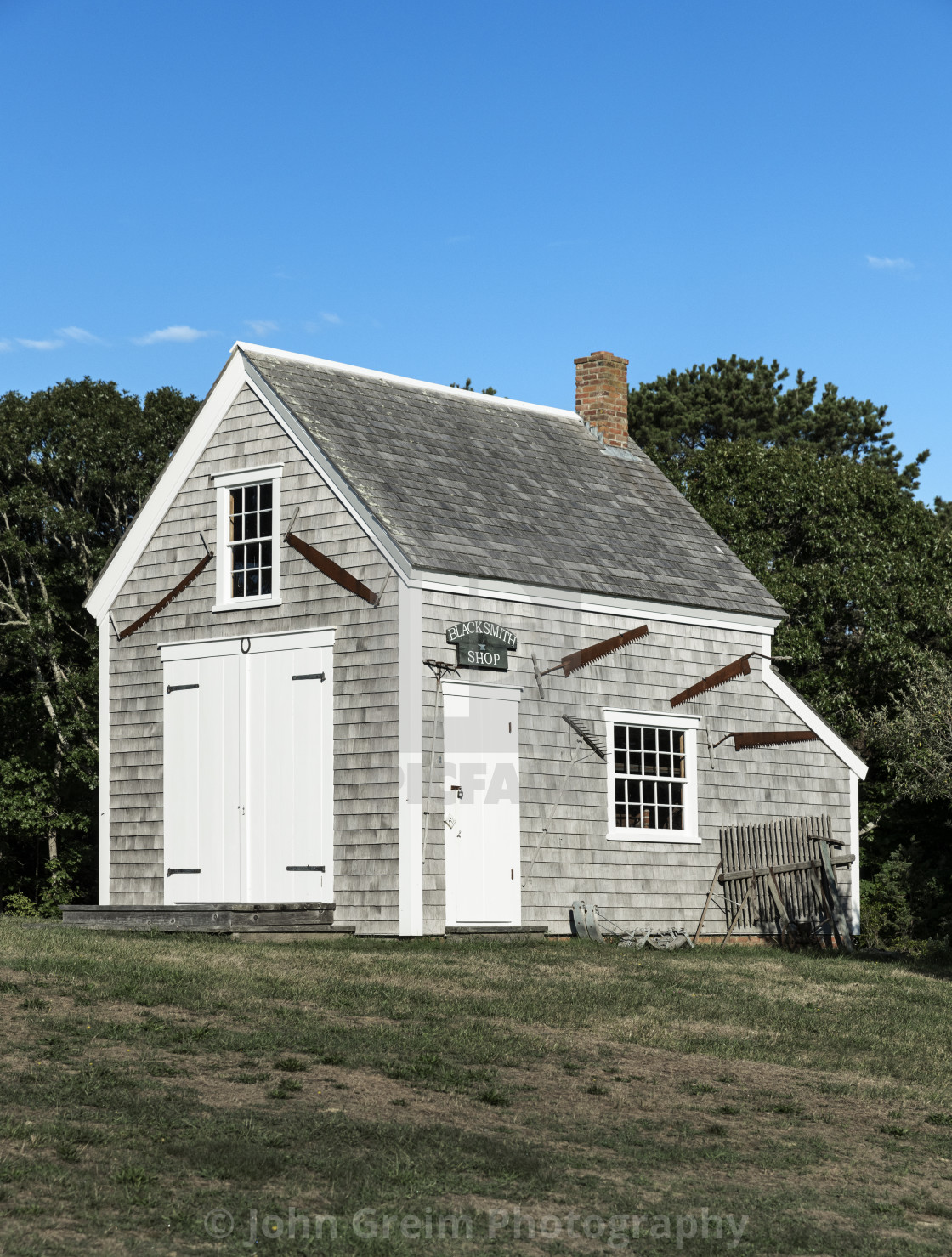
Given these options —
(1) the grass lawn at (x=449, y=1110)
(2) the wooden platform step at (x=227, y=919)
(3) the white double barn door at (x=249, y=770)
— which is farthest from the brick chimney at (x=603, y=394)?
(1) the grass lawn at (x=449, y=1110)

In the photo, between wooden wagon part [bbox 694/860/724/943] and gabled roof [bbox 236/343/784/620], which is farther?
wooden wagon part [bbox 694/860/724/943]

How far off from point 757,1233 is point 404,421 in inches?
594

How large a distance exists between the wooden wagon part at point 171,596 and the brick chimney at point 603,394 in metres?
7.42

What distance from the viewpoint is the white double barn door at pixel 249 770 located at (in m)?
19.0

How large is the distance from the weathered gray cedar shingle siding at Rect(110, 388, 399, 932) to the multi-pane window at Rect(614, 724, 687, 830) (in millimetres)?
3843

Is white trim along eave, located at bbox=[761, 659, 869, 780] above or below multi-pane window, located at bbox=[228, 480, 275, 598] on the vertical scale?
below

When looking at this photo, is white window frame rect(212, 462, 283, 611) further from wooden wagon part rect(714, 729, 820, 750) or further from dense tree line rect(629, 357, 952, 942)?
dense tree line rect(629, 357, 952, 942)

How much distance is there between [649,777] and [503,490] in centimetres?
430

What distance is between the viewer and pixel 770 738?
22.7 metres

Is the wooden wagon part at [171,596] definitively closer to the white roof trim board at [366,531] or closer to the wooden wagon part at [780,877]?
the white roof trim board at [366,531]

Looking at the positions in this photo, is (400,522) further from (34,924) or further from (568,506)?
(34,924)

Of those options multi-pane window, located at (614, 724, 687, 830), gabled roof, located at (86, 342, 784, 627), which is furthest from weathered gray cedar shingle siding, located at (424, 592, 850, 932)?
gabled roof, located at (86, 342, 784, 627)

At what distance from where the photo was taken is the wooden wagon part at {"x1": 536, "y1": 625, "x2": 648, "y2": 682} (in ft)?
66.1

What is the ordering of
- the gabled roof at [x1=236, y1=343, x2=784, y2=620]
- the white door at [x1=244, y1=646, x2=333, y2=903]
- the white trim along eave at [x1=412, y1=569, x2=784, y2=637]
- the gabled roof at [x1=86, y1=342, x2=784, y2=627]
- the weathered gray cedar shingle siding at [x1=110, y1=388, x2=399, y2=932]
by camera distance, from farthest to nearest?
the gabled roof at [x1=236, y1=343, x2=784, y2=620] < the gabled roof at [x1=86, y1=342, x2=784, y2=627] < the white door at [x1=244, y1=646, x2=333, y2=903] < the white trim along eave at [x1=412, y1=569, x2=784, y2=637] < the weathered gray cedar shingle siding at [x1=110, y1=388, x2=399, y2=932]
